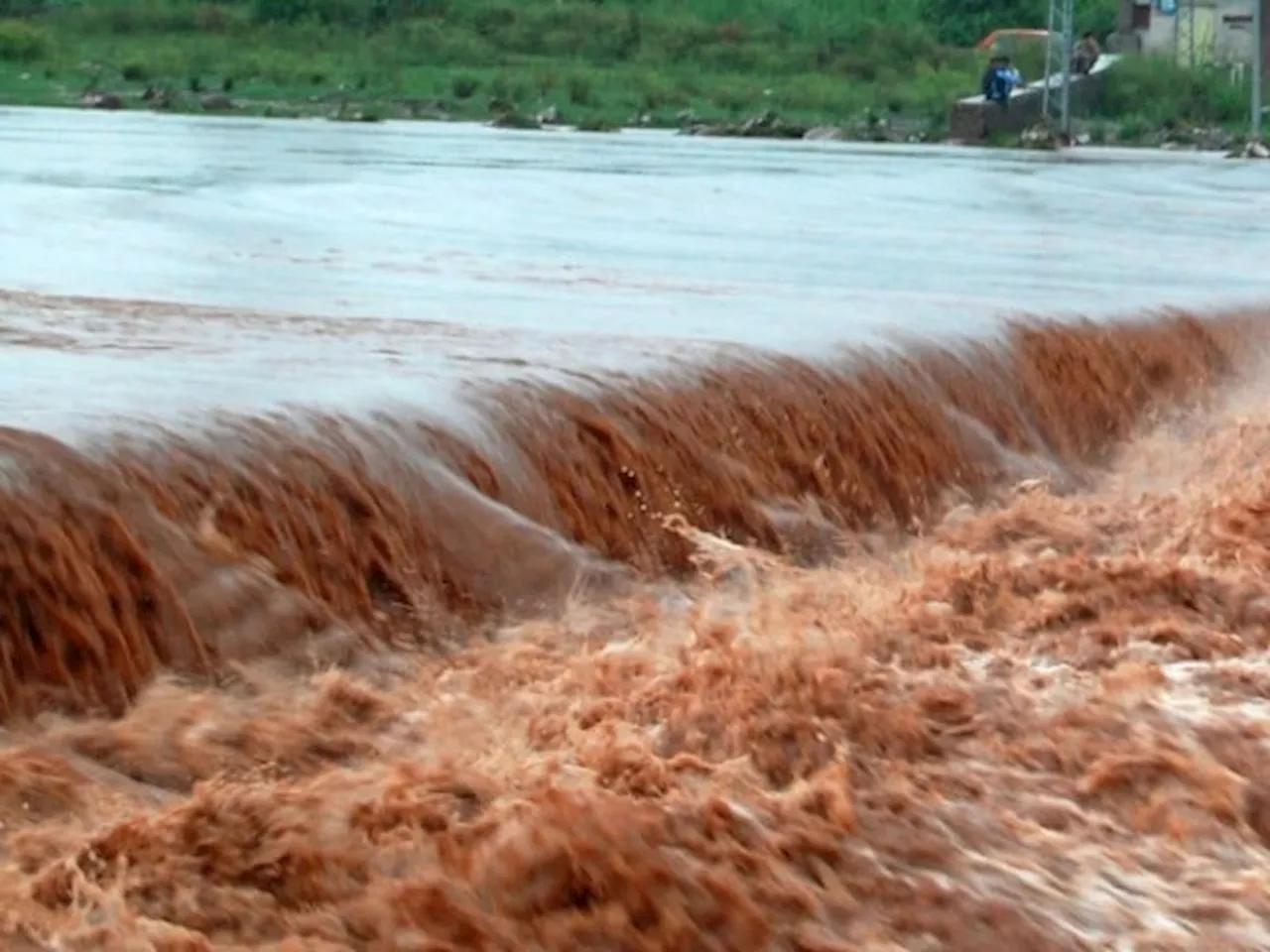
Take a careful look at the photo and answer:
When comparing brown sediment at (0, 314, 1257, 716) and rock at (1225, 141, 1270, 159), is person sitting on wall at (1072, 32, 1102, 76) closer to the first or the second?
rock at (1225, 141, 1270, 159)

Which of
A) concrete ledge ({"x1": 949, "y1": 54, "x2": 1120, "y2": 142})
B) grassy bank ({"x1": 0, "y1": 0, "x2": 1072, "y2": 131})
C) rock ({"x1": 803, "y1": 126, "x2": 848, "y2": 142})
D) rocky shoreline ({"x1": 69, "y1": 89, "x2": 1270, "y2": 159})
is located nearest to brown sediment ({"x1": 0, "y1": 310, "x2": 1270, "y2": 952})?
rocky shoreline ({"x1": 69, "y1": 89, "x2": 1270, "y2": 159})

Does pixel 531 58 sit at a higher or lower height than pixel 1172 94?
higher

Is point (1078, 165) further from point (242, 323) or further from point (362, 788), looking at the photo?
point (362, 788)

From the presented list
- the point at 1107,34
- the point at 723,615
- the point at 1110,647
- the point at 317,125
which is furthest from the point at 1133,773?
the point at 1107,34

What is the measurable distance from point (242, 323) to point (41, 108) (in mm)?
21409

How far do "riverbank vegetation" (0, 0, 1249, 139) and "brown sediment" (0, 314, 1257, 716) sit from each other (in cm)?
2274

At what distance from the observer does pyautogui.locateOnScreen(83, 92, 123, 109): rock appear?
1134 inches

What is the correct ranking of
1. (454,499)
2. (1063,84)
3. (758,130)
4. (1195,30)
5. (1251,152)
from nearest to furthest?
1. (454,499)
2. (1251,152)
3. (758,130)
4. (1063,84)
5. (1195,30)

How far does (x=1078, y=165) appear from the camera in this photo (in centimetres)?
2208

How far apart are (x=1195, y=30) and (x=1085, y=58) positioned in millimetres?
5311

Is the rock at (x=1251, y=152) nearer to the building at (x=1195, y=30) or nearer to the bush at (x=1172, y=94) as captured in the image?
the bush at (x=1172, y=94)

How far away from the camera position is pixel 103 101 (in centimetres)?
2903

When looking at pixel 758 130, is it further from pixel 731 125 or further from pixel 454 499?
pixel 454 499

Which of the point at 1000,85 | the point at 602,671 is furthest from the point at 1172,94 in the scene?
the point at 602,671
